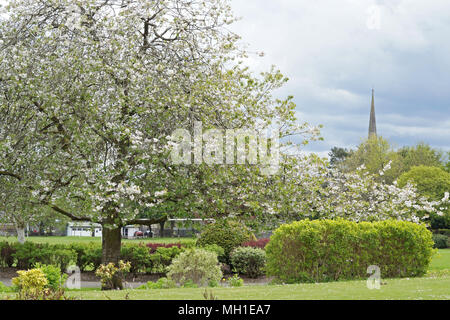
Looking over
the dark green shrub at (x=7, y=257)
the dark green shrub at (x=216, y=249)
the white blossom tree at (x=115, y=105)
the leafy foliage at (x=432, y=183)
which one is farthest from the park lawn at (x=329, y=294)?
the leafy foliage at (x=432, y=183)

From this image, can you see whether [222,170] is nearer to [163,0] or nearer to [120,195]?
[120,195]

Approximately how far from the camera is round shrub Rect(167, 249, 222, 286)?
1279 cm

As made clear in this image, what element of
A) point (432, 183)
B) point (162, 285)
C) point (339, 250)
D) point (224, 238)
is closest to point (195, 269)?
point (162, 285)

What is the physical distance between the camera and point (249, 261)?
60.8 feet

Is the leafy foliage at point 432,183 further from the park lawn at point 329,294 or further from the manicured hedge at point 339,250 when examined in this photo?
the park lawn at point 329,294

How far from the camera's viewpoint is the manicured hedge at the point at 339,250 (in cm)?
1276

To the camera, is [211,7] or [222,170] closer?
[222,170]

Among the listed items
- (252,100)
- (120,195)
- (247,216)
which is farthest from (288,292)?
(252,100)

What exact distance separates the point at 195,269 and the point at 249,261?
6046mm

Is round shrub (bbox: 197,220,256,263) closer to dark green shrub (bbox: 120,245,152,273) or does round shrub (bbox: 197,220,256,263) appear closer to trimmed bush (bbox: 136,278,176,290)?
dark green shrub (bbox: 120,245,152,273)

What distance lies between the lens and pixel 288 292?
349 inches

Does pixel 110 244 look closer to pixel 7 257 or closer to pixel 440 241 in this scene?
pixel 7 257

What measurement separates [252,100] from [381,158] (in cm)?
4077

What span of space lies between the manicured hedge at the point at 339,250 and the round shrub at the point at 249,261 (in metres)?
5.26
